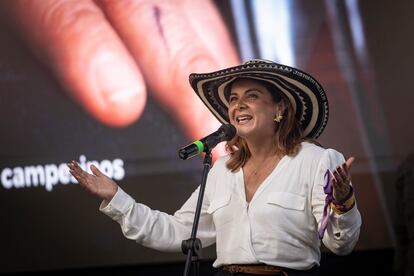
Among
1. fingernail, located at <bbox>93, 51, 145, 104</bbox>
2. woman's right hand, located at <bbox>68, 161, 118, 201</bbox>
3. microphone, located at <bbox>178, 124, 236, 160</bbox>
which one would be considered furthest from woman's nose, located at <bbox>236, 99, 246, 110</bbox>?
fingernail, located at <bbox>93, 51, 145, 104</bbox>

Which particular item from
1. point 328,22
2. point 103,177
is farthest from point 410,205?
point 103,177

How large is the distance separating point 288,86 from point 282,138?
19 cm

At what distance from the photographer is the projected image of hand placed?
4.56m

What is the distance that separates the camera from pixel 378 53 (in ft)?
14.8

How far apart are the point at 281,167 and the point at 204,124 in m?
1.64

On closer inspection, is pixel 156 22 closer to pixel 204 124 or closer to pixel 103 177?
pixel 204 124

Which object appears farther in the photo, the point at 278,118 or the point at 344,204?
the point at 278,118

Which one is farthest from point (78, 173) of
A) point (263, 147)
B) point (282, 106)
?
point (282, 106)

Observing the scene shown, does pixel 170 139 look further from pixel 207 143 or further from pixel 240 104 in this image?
pixel 207 143

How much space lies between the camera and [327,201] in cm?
262

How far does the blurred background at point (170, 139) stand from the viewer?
450 centimetres

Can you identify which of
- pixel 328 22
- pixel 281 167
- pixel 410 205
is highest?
pixel 328 22

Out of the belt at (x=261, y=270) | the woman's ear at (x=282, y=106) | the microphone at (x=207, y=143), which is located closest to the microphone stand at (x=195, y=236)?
the microphone at (x=207, y=143)

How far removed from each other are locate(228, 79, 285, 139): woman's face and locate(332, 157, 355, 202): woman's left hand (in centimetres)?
51
